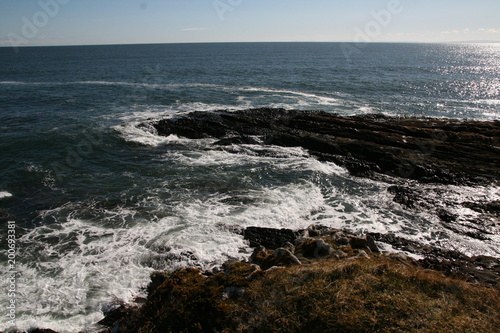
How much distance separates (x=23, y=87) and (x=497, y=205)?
214 ft

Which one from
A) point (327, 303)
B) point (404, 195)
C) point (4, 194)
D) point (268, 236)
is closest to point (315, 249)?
point (268, 236)

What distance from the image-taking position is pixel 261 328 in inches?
243

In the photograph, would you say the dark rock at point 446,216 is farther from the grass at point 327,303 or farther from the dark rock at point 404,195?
the grass at point 327,303

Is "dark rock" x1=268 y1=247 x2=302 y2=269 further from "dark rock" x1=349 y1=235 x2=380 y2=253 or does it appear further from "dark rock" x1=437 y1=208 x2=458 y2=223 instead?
"dark rock" x1=437 y1=208 x2=458 y2=223

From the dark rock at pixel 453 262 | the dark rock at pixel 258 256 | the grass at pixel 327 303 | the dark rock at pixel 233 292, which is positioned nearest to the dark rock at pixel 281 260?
the dark rock at pixel 258 256

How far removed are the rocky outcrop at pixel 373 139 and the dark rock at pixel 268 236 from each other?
945 centimetres

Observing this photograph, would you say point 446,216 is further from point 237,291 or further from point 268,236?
point 237,291

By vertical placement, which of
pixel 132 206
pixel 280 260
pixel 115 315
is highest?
pixel 280 260

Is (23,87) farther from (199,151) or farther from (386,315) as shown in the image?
(386,315)

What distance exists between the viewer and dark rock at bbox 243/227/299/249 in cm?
1317

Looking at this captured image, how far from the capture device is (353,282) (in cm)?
703

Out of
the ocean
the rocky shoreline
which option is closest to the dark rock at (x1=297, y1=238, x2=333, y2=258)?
the rocky shoreline

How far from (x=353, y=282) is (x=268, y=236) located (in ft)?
22.3

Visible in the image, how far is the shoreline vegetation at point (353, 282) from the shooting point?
616 cm
